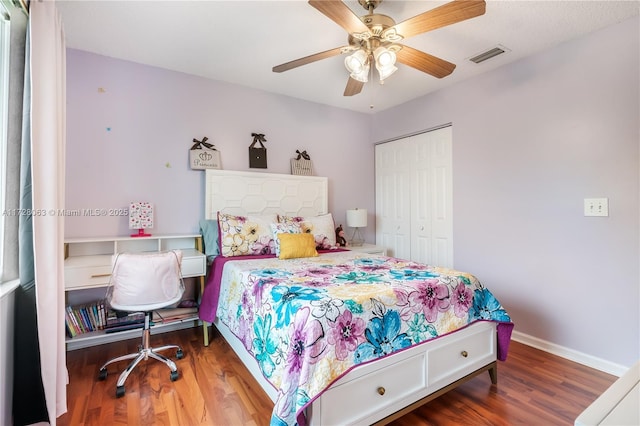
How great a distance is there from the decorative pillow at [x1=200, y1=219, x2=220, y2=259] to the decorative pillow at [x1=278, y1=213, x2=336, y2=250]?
620mm

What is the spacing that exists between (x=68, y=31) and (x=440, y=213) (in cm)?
362

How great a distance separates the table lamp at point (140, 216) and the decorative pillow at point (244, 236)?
62cm

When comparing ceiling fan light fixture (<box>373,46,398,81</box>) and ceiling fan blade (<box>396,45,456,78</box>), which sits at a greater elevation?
ceiling fan blade (<box>396,45,456,78</box>)

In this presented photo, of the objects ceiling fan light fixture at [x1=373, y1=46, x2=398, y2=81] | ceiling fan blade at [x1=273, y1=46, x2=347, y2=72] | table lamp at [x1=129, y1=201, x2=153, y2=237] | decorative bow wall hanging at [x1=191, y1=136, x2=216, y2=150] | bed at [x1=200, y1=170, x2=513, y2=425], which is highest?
ceiling fan blade at [x1=273, y1=46, x2=347, y2=72]

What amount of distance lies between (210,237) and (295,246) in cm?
83

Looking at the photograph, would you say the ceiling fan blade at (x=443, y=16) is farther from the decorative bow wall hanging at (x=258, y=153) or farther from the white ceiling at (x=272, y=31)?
the decorative bow wall hanging at (x=258, y=153)

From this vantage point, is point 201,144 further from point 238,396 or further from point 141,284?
point 238,396

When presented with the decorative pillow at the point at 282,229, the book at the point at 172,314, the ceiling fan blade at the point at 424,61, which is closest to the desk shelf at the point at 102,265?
the book at the point at 172,314

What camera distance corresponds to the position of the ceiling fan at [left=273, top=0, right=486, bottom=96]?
1504 mm

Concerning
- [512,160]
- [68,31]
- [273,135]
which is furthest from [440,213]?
[68,31]

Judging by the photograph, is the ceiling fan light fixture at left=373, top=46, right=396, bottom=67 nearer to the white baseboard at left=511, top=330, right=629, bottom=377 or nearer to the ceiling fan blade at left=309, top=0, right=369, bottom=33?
the ceiling fan blade at left=309, top=0, right=369, bottom=33

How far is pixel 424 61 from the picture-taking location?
78.8 inches

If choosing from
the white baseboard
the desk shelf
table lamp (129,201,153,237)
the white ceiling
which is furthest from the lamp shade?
table lamp (129,201,153,237)

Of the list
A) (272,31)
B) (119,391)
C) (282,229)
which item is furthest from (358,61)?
(119,391)
